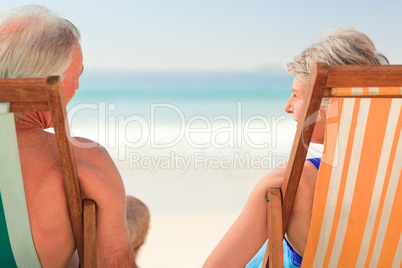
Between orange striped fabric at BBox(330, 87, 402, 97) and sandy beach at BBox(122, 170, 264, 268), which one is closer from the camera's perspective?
orange striped fabric at BBox(330, 87, 402, 97)

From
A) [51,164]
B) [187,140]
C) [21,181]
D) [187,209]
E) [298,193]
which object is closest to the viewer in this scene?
[21,181]

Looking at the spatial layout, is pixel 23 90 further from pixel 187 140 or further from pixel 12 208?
pixel 187 140

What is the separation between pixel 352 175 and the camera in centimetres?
169

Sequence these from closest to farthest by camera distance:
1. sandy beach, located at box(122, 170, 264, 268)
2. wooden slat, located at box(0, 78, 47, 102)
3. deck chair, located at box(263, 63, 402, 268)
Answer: wooden slat, located at box(0, 78, 47, 102)
deck chair, located at box(263, 63, 402, 268)
sandy beach, located at box(122, 170, 264, 268)

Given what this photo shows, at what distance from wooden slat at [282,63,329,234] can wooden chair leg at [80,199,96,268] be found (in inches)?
23.2

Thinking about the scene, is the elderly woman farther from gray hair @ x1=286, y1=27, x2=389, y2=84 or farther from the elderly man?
the elderly man

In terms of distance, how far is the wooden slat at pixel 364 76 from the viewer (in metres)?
1.48

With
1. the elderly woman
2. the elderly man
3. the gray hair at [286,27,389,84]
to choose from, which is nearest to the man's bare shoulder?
the elderly man

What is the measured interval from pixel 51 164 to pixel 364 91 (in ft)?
3.00

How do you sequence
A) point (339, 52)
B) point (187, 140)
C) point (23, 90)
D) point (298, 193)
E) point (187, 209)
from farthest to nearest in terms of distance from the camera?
point (187, 140)
point (187, 209)
point (339, 52)
point (298, 193)
point (23, 90)

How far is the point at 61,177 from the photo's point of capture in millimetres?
1678

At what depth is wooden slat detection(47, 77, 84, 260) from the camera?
143 centimetres

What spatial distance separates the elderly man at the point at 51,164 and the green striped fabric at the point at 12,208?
32 mm

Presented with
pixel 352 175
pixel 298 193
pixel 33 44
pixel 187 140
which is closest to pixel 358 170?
pixel 352 175
